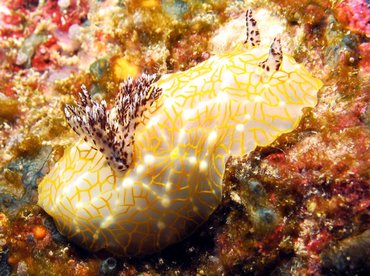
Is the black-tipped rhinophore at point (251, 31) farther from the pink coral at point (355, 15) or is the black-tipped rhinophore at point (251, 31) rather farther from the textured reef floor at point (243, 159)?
the pink coral at point (355, 15)

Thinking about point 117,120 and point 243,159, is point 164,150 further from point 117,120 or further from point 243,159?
point 243,159

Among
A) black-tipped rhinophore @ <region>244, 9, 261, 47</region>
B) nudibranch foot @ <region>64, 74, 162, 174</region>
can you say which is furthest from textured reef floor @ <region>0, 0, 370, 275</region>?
nudibranch foot @ <region>64, 74, 162, 174</region>

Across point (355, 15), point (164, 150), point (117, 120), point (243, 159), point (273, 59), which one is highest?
point (355, 15)

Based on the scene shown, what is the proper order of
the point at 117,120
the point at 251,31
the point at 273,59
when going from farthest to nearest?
the point at 251,31
the point at 273,59
the point at 117,120

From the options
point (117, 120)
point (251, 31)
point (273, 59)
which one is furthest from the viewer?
point (251, 31)

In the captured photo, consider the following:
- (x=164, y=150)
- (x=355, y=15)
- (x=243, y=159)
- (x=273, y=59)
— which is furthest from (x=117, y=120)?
(x=355, y=15)

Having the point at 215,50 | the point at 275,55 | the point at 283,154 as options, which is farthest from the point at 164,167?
the point at 215,50

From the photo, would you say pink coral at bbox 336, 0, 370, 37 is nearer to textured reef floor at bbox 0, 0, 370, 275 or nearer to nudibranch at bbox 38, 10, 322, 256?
textured reef floor at bbox 0, 0, 370, 275
